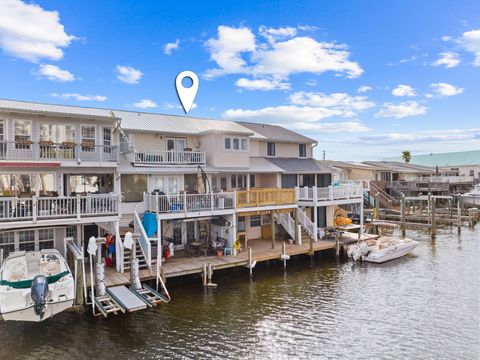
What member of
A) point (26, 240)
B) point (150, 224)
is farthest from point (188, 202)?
point (26, 240)

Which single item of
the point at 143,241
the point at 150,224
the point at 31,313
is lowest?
the point at 31,313

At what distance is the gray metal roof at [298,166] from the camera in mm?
25936

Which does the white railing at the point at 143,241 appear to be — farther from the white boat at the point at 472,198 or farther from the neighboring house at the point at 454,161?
the neighboring house at the point at 454,161

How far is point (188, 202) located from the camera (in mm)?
19094

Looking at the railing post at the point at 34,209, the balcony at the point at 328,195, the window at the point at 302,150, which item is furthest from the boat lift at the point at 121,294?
the window at the point at 302,150

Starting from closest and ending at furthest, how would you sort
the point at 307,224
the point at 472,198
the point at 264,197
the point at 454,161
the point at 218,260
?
the point at 218,260 → the point at 264,197 → the point at 307,224 → the point at 472,198 → the point at 454,161

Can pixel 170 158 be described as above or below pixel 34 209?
above

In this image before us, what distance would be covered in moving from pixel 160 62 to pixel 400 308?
71.0 ft

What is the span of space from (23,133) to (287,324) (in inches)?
581

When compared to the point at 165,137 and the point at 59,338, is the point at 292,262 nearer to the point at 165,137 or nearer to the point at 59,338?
the point at 165,137

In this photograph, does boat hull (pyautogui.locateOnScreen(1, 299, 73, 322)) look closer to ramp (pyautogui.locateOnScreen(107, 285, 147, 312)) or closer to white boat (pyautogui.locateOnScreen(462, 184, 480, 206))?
ramp (pyautogui.locateOnScreen(107, 285, 147, 312))

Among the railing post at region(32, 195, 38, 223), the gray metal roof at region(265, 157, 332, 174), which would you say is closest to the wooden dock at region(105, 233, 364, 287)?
the railing post at region(32, 195, 38, 223)

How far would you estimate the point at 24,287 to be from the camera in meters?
12.2

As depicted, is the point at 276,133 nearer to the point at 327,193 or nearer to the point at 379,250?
the point at 327,193
